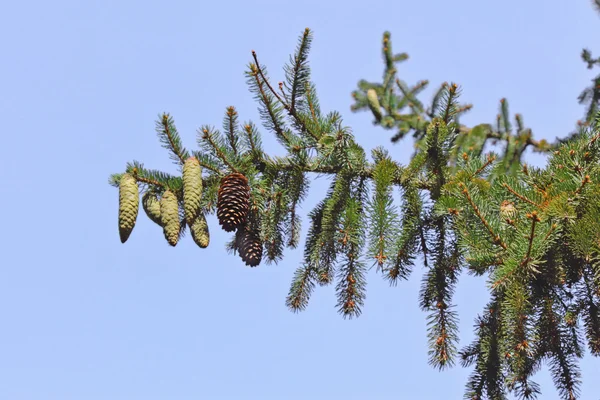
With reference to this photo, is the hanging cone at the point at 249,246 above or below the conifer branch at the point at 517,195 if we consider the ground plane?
below

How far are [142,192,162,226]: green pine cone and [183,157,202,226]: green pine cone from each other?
0.37 ft

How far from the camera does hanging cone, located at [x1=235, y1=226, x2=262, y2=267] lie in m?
2.93

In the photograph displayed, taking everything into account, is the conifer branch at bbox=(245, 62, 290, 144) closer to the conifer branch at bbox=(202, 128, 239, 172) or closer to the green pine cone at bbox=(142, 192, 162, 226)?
the conifer branch at bbox=(202, 128, 239, 172)

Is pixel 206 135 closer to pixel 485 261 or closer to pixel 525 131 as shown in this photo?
pixel 485 261

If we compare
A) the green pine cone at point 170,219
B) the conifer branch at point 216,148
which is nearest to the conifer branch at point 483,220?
the conifer branch at point 216,148

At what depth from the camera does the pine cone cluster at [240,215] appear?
2830 mm

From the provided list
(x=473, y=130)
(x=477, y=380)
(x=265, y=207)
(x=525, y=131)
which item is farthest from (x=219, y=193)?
(x=525, y=131)

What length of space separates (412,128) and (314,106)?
195cm

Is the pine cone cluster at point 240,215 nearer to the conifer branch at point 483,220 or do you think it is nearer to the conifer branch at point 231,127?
the conifer branch at point 231,127

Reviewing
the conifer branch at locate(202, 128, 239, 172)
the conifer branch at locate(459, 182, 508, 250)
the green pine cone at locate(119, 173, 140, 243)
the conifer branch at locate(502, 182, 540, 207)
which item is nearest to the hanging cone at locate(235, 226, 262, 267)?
the conifer branch at locate(202, 128, 239, 172)

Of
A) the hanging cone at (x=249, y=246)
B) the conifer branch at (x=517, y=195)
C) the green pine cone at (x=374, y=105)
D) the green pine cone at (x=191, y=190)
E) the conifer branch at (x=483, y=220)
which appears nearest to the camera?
the conifer branch at (x=483, y=220)

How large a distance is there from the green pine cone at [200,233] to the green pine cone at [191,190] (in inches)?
0.7

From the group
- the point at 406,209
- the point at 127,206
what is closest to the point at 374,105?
the point at 406,209

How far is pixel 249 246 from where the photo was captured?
2934 millimetres
